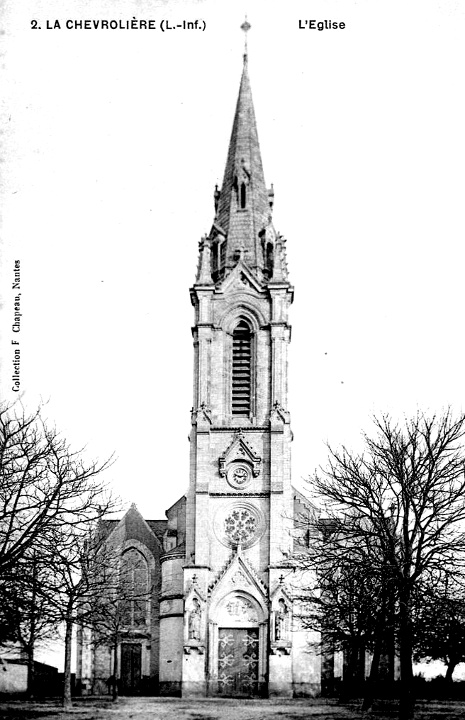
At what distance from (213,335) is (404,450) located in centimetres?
2363

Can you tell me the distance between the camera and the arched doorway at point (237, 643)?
1666 inches

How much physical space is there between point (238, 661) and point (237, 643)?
2.59 feet

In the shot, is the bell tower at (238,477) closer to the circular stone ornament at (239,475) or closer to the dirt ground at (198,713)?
the circular stone ornament at (239,475)

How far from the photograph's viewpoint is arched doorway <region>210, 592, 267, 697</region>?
139ft

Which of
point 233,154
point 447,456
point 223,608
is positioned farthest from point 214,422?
point 447,456

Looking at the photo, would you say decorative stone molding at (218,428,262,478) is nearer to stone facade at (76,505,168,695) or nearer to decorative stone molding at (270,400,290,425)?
decorative stone molding at (270,400,290,425)

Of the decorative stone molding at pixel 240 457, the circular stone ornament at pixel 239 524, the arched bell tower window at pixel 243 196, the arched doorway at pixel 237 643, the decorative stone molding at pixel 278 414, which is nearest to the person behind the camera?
the arched doorway at pixel 237 643

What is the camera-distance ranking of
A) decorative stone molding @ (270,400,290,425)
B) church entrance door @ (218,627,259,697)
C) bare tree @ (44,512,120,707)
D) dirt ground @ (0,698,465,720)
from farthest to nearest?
decorative stone molding @ (270,400,290,425) → church entrance door @ (218,627,259,697) → dirt ground @ (0,698,465,720) → bare tree @ (44,512,120,707)

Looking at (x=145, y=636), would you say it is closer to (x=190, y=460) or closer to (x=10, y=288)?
(x=190, y=460)

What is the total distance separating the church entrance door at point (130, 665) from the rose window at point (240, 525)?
867 centimetres

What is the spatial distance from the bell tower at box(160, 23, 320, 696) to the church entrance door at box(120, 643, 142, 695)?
11.9 feet

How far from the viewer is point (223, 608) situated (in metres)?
43.2

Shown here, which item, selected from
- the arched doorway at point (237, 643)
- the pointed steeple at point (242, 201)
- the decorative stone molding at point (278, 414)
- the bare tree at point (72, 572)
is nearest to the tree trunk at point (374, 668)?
the bare tree at point (72, 572)

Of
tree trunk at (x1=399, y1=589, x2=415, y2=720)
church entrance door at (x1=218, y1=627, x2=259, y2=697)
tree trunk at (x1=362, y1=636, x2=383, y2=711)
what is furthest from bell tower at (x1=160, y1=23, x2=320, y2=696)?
tree trunk at (x1=399, y1=589, x2=415, y2=720)
